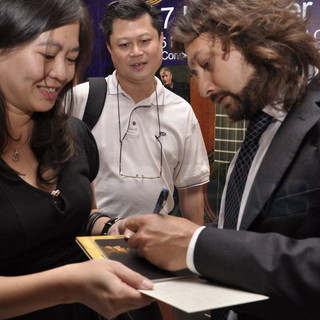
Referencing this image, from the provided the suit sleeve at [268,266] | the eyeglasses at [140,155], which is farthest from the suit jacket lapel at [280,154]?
the eyeglasses at [140,155]

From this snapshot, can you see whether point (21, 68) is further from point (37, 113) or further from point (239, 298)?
point (239, 298)

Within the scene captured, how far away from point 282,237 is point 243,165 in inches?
13.8

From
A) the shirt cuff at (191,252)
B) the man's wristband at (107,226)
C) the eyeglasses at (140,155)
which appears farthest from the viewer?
the eyeglasses at (140,155)

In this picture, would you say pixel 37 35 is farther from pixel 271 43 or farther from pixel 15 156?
pixel 271 43

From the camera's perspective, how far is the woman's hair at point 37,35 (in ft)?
4.37

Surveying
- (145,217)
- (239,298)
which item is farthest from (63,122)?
(239,298)

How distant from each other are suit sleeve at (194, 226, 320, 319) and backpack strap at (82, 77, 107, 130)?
5.57 ft

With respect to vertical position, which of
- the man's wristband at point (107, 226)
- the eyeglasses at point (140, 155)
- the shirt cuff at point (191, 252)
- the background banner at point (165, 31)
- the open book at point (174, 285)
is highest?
the background banner at point (165, 31)

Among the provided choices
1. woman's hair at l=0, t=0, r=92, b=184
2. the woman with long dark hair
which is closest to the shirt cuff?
the woman with long dark hair

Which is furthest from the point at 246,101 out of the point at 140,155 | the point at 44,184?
the point at 140,155

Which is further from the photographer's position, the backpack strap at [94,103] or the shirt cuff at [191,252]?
the backpack strap at [94,103]

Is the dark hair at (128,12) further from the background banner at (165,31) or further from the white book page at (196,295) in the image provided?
the white book page at (196,295)

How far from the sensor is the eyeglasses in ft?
8.77

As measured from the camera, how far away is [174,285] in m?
1.08
